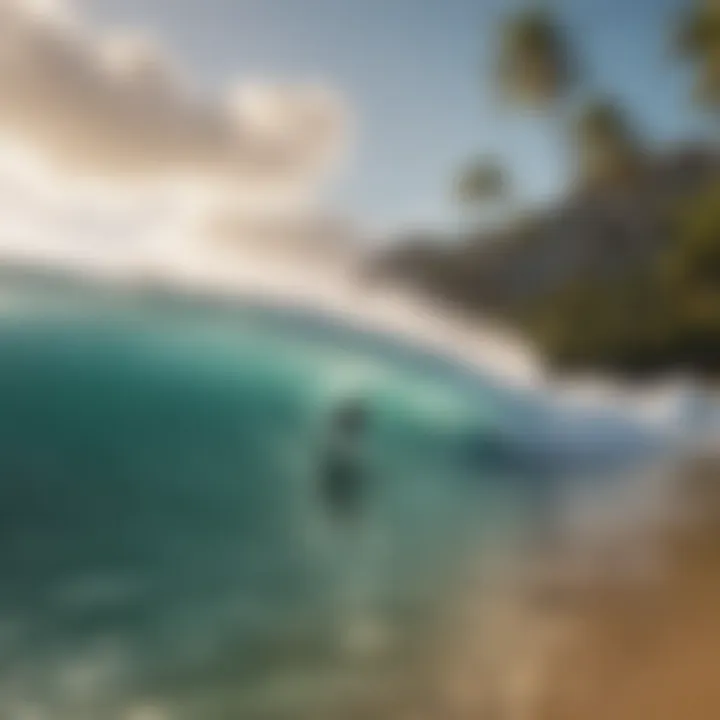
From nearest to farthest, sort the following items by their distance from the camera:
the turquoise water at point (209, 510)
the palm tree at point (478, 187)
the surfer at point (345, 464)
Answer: the turquoise water at point (209, 510), the surfer at point (345, 464), the palm tree at point (478, 187)

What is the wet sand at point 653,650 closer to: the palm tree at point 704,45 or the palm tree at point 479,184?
the palm tree at point 479,184

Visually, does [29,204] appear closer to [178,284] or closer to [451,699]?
[178,284]

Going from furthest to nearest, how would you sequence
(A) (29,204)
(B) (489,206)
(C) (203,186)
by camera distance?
(B) (489,206) → (C) (203,186) → (A) (29,204)

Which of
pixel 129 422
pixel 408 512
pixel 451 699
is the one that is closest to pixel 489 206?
pixel 408 512

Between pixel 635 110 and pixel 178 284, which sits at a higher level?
pixel 635 110

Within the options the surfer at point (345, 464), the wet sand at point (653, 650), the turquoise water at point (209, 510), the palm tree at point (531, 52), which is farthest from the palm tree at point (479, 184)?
the wet sand at point (653, 650)
